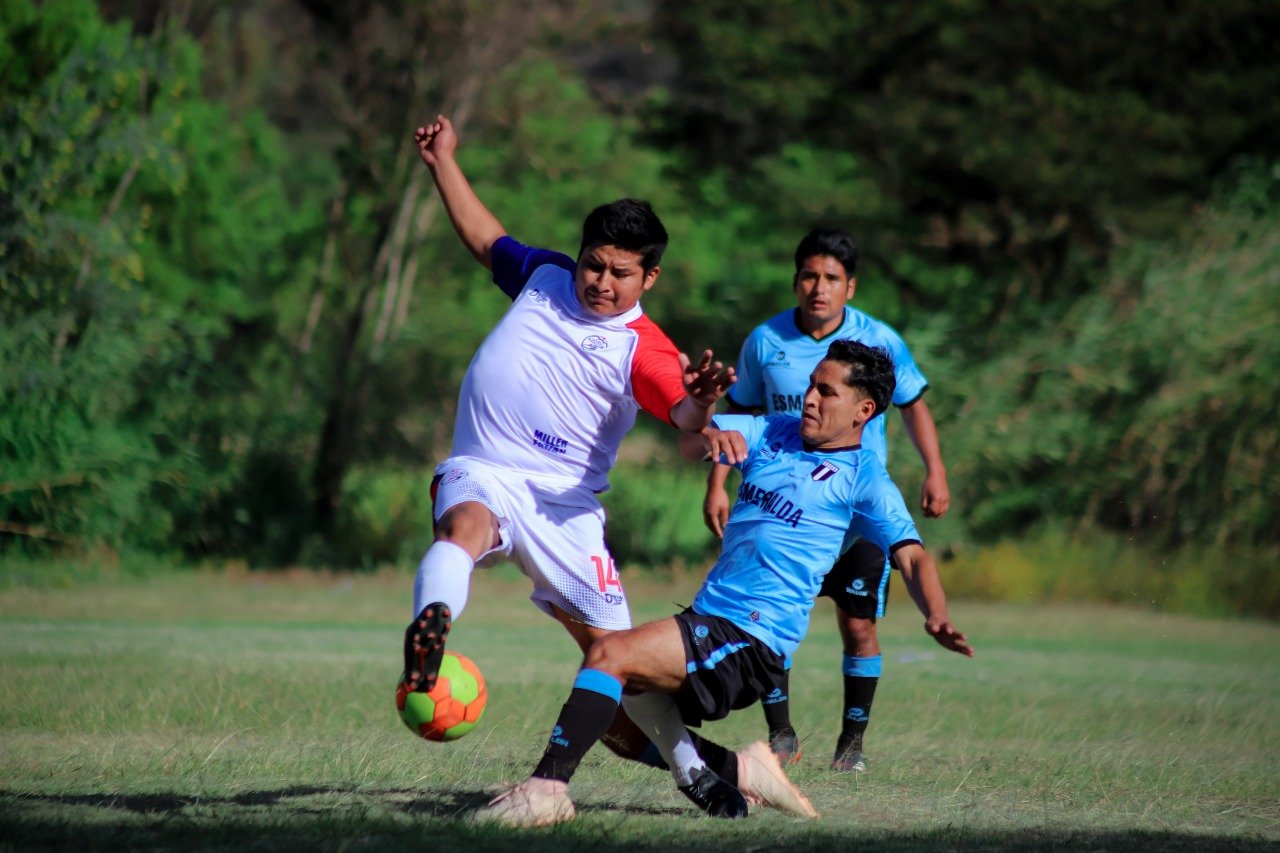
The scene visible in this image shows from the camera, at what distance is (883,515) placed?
545 centimetres

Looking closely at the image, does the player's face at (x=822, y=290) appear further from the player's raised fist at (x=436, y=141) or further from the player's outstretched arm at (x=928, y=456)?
the player's raised fist at (x=436, y=141)

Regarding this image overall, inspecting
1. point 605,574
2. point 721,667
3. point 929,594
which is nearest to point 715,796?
point 721,667

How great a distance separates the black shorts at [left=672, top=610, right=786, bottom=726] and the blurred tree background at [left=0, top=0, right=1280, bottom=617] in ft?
38.8

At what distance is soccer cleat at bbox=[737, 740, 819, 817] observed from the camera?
17.2ft

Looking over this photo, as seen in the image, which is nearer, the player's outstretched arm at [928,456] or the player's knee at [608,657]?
the player's knee at [608,657]

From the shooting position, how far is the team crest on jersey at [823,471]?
5453 millimetres

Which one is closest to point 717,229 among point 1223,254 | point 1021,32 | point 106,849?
point 1021,32

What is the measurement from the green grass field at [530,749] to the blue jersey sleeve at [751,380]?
160 cm

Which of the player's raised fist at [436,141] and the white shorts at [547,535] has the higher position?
the player's raised fist at [436,141]

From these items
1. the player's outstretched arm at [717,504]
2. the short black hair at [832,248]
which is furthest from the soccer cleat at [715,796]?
the short black hair at [832,248]

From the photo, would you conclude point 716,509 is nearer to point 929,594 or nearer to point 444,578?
point 929,594

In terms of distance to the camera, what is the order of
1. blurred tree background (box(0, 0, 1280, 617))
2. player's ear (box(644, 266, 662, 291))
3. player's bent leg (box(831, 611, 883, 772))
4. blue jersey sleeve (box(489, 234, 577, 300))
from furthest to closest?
blurred tree background (box(0, 0, 1280, 617)), player's bent leg (box(831, 611, 883, 772)), blue jersey sleeve (box(489, 234, 577, 300)), player's ear (box(644, 266, 662, 291))

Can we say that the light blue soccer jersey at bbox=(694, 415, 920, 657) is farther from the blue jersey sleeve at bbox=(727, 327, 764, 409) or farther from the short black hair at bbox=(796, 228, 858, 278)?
the short black hair at bbox=(796, 228, 858, 278)

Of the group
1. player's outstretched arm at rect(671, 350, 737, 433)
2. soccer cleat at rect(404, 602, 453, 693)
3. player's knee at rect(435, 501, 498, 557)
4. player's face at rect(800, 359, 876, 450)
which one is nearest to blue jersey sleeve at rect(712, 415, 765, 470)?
player's face at rect(800, 359, 876, 450)
